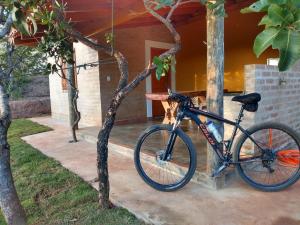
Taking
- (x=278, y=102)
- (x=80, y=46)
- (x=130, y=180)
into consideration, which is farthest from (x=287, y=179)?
(x=80, y=46)

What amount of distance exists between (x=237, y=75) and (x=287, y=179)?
4536mm

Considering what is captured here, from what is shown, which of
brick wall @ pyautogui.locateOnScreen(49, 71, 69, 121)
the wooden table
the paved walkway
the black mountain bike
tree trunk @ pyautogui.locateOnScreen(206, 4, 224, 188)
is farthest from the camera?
brick wall @ pyautogui.locateOnScreen(49, 71, 69, 121)

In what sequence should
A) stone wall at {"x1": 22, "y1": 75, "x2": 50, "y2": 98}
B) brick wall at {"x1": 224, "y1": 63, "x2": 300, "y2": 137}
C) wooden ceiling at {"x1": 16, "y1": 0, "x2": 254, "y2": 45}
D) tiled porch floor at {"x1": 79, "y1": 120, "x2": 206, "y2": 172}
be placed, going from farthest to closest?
stone wall at {"x1": 22, "y1": 75, "x2": 50, "y2": 98} → wooden ceiling at {"x1": 16, "y1": 0, "x2": 254, "y2": 45} → tiled porch floor at {"x1": 79, "y1": 120, "x2": 206, "y2": 172} → brick wall at {"x1": 224, "y1": 63, "x2": 300, "y2": 137}

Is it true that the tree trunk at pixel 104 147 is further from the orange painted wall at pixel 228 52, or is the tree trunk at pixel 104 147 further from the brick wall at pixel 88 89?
the brick wall at pixel 88 89

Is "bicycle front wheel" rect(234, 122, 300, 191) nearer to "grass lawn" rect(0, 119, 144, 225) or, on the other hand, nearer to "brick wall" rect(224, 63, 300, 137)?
"brick wall" rect(224, 63, 300, 137)

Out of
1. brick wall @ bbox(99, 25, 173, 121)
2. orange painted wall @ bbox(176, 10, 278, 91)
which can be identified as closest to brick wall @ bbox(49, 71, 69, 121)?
brick wall @ bbox(99, 25, 173, 121)

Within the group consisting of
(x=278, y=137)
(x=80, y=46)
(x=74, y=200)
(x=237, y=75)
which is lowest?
(x=74, y=200)

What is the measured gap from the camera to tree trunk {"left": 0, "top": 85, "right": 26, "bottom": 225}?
2500 millimetres

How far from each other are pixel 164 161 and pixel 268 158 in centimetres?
111

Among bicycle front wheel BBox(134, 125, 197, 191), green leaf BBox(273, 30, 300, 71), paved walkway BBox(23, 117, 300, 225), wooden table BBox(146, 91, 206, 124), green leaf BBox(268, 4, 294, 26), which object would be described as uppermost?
green leaf BBox(268, 4, 294, 26)

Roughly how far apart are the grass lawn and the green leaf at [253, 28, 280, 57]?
2.07m

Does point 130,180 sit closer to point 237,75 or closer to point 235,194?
point 235,194

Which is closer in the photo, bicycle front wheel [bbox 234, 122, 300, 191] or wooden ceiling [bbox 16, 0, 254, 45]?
bicycle front wheel [bbox 234, 122, 300, 191]

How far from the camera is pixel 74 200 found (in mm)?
3002
